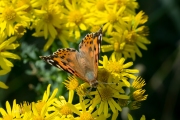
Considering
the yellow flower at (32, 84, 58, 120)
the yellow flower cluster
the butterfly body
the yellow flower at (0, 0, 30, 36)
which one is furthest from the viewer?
the yellow flower at (0, 0, 30, 36)

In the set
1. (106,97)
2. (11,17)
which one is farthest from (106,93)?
(11,17)

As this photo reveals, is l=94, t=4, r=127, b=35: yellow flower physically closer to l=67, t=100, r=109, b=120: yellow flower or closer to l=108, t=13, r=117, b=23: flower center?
l=108, t=13, r=117, b=23: flower center

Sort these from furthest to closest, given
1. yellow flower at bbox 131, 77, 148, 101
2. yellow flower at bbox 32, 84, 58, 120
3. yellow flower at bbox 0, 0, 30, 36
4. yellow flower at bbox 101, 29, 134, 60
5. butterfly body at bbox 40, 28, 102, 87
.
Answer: yellow flower at bbox 101, 29, 134, 60
yellow flower at bbox 0, 0, 30, 36
yellow flower at bbox 131, 77, 148, 101
yellow flower at bbox 32, 84, 58, 120
butterfly body at bbox 40, 28, 102, 87

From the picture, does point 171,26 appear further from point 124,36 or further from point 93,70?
point 93,70

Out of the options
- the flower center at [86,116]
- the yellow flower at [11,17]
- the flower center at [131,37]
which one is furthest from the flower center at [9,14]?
the flower center at [86,116]

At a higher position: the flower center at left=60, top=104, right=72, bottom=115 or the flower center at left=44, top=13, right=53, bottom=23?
the flower center at left=44, top=13, right=53, bottom=23

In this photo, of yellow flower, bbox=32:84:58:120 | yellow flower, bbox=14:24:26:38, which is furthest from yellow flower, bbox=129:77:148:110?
yellow flower, bbox=14:24:26:38

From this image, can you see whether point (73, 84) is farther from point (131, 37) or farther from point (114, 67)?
point (131, 37)
